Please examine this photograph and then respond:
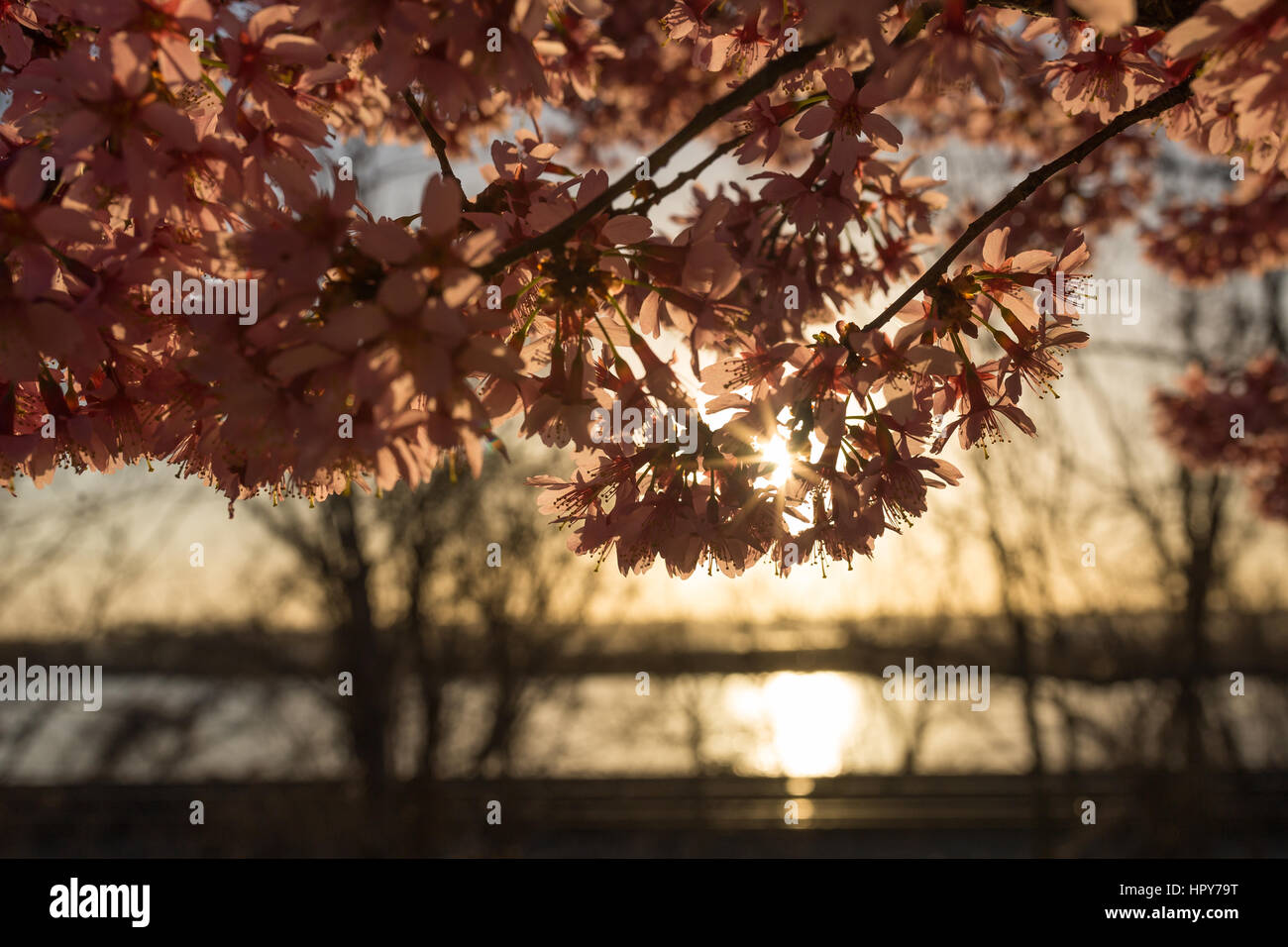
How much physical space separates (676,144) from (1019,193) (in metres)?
0.57

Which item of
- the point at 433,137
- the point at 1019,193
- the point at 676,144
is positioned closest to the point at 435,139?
the point at 433,137

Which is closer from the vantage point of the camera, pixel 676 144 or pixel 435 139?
pixel 676 144

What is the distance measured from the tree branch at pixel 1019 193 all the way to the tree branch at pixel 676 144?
32cm

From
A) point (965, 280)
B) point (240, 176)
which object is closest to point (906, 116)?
point (965, 280)

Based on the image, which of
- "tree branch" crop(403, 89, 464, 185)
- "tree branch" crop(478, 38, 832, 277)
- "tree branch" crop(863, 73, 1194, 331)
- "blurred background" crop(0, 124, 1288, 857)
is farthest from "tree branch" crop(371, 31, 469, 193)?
"blurred background" crop(0, 124, 1288, 857)

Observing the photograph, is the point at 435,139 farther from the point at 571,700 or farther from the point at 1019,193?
the point at 571,700

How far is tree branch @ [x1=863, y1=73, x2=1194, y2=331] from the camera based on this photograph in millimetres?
1078

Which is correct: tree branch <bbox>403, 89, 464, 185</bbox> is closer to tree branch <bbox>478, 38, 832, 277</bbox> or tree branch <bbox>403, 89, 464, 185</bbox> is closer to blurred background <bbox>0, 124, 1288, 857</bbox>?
tree branch <bbox>478, 38, 832, 277</bbox>

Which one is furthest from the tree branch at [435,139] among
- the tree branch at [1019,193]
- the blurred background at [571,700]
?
the blurred background at [571,700]

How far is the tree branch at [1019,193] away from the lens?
108cm

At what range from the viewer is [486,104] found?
0.98m

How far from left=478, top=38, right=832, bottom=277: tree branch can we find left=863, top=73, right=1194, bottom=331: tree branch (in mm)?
323

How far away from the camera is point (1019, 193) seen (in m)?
1.18
